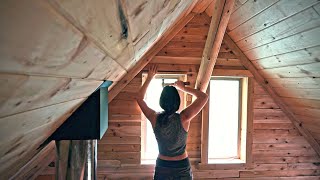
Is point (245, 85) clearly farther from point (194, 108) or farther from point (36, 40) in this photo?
point (36, 40)

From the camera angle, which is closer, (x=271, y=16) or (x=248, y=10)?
(x=271, y=16)

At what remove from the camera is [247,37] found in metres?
2.25

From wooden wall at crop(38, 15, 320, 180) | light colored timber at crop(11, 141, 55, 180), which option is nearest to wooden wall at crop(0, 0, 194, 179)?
light colored timber at crop(11, 141, 55, 180)

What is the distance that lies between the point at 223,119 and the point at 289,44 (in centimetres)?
134

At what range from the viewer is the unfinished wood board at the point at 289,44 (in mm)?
1528

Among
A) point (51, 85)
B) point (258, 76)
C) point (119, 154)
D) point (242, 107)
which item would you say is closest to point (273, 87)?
point (258, 76)

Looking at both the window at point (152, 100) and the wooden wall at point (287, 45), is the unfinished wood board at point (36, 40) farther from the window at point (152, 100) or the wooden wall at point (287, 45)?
the window at point (152, 100)

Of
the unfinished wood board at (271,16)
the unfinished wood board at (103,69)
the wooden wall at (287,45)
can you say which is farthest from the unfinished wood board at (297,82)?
the unfinished wood board at (103,69)

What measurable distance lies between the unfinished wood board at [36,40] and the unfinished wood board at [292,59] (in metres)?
1.81

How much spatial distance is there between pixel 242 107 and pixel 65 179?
90.1 inches

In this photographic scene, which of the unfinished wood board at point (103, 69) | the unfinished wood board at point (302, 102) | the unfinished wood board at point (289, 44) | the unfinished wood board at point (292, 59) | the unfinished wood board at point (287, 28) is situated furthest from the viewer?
the unfinished wood board at point (302, 102)

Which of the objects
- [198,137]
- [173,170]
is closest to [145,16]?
[173,170]

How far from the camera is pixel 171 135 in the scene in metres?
1.67

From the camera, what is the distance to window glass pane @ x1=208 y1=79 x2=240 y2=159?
9.27 ft
